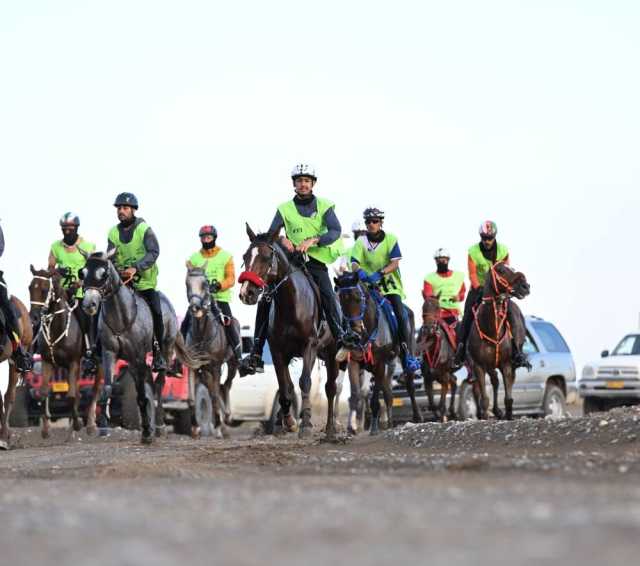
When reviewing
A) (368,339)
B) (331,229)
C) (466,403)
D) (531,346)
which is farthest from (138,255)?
(531,346)

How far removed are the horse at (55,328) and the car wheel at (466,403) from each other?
24.0 feet

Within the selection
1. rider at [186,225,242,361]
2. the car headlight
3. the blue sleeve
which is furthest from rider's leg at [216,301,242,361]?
the car headlight

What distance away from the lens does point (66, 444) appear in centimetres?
2338

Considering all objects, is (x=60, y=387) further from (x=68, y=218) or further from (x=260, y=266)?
(x=260, y=266)

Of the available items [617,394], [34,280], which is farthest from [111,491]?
[617,394]

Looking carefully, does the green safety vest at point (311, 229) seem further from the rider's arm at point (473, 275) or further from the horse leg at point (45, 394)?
the horse leg at point (45, 394)

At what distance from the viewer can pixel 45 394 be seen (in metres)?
27.2

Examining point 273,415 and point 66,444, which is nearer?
point 66,444

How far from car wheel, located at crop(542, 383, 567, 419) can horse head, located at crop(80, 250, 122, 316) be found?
41.4 feet

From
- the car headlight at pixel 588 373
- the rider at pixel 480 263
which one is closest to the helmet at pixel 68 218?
the rider at pixel 480 263

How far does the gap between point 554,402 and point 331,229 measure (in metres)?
13.1

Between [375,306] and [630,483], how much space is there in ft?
45.6

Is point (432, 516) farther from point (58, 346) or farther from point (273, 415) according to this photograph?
point (273, 415)

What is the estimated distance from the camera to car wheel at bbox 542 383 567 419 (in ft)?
104
